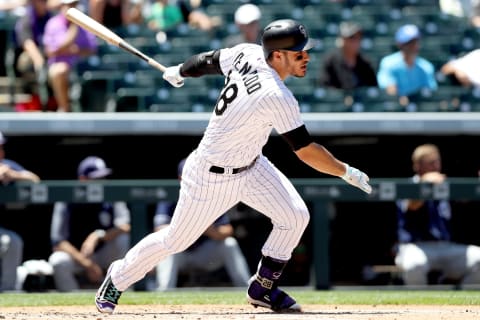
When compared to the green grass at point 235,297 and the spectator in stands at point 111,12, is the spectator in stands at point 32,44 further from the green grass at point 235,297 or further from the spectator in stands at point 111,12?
the green grass at point 235,297

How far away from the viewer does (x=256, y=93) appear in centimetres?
556

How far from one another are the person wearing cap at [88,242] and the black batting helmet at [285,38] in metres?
3.16

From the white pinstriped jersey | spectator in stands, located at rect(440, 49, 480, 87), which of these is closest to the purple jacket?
spectator in stands, located at rect(440, 49, 480, 87)

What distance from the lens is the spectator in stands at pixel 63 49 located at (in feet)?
30.4

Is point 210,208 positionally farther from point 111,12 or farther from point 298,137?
point 111,12

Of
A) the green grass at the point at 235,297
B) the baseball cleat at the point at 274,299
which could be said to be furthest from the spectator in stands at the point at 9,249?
the baseball cleat at the point at 274,299

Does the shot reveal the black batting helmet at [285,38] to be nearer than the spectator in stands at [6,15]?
Yes

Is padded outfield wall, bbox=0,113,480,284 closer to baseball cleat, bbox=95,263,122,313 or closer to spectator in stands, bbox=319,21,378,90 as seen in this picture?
spectator in stands, bbox=319,21,378,90

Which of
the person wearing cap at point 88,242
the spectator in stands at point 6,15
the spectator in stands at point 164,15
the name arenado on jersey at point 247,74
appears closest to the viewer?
the name arenado on jersey at point 247,74

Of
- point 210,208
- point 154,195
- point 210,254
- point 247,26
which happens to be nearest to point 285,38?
point 210,208

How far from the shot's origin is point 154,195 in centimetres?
833

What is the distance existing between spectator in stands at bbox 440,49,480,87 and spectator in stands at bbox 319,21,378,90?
0.87 meters

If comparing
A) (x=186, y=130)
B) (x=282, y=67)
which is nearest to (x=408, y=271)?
(x=186, y=130)

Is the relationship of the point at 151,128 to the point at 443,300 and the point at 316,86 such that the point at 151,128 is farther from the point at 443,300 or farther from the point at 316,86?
the point at 443,300
